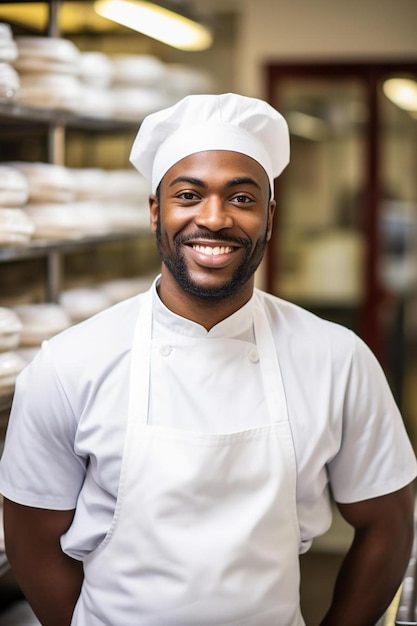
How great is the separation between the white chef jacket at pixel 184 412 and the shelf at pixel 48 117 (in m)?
0.90

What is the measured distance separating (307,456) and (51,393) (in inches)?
18.3

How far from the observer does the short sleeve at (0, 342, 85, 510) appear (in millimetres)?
1616

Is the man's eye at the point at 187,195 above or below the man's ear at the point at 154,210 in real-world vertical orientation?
above

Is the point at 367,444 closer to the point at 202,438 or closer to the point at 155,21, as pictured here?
the point at 202,438

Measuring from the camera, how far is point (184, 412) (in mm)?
1604

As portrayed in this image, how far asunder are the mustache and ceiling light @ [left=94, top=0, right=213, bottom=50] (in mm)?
1696

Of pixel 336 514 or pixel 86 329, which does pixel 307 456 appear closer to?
pixel 86 329

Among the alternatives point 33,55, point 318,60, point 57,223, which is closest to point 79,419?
point 57,223

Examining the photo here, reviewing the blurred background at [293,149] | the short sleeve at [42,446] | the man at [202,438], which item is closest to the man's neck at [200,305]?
the man at [202,438]

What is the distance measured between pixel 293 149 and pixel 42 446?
3764mm

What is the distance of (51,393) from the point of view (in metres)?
1.62

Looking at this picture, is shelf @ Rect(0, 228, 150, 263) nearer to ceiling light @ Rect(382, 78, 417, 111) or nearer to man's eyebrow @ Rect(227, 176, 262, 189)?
man's eyebrow @ Rect(227, 176, 262, 189)

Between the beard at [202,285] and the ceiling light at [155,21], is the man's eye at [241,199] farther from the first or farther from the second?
the ceiling light at [155,21]

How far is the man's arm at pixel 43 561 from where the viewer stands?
5.46 feet
